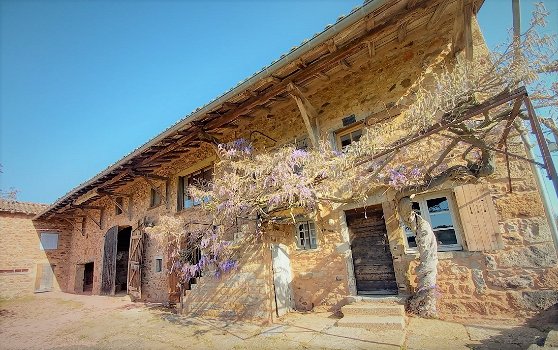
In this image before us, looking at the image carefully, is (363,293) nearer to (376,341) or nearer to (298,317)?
(298,317)

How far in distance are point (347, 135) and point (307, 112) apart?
3.48 feet

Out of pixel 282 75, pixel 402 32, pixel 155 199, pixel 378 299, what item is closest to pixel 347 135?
pixel 282 75

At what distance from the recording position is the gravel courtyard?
3609 millimetres

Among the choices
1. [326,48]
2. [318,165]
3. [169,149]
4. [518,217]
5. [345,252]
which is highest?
[326,48]

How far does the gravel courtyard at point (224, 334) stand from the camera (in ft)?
11.8

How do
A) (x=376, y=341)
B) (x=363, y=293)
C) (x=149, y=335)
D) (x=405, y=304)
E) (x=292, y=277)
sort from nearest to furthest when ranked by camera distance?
1. (x=376, y=341)
2. (x=405, y=304)
3. (x=149, y=335)
4. (x=363, y=293)
5. (x=292, y=277)

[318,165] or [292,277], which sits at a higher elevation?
[318,165]

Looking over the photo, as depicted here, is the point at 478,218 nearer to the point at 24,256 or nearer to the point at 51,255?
the point at 24,256

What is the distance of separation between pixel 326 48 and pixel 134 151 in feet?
19.2

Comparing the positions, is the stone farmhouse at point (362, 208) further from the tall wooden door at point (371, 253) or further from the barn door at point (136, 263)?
the barn door at point (136, 263)

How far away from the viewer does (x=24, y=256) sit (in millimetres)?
13242

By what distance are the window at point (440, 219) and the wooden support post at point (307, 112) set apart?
2477 millimetres

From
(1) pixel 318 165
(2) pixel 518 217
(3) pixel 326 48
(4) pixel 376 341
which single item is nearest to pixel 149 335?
(4) pixel 376 341

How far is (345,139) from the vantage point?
630cm
